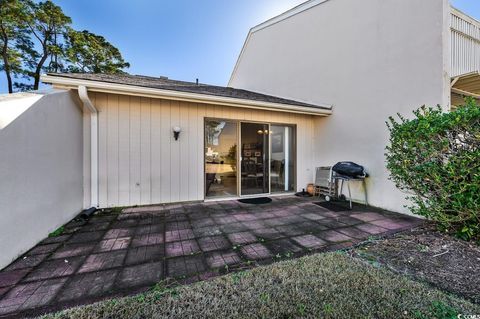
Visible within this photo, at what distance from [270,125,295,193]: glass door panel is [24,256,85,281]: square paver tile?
4.56m

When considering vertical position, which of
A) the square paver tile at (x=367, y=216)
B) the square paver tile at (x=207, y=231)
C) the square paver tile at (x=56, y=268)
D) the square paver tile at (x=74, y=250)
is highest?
the square paver tile at (x=367, y=216)

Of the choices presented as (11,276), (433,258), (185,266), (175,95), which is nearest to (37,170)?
(11,276)

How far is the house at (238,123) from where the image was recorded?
9.20 ft

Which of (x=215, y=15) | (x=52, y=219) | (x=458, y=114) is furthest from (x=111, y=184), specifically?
(x=215, y=15)

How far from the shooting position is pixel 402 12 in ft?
13.6

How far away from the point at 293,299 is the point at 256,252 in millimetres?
875

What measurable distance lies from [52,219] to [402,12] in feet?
24.5

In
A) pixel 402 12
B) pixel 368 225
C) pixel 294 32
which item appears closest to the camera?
pixel 368 225

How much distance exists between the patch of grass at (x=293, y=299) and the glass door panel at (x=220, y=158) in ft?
11.2

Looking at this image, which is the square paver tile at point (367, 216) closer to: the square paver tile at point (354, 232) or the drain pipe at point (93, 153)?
the square paver tile at point (354, 232)

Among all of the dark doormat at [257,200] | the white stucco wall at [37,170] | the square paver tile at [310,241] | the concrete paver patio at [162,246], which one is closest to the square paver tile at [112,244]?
the concrete paver patio at [162,246]

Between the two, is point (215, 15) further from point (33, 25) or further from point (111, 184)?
point (33, 25)

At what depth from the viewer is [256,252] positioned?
8.14ft

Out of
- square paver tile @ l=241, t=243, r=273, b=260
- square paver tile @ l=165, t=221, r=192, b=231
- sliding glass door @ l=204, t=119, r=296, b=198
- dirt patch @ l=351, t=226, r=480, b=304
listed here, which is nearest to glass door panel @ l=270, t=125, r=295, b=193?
sliding glass door @ l=204, t=119, r=296, b=198
